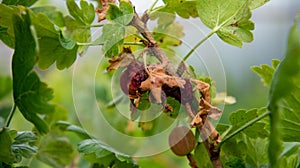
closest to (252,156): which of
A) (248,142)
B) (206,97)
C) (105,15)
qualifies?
(248,142)

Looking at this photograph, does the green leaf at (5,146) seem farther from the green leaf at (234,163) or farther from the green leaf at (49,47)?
the green leaf at (234,163)

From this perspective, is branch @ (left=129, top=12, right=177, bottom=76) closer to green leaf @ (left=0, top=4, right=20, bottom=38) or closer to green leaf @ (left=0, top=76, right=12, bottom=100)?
green leaf @ (left=0, top=4, right=20, bottom=38)

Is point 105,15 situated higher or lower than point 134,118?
higher

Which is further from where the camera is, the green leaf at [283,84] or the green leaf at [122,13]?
the green leaf at [122,13]

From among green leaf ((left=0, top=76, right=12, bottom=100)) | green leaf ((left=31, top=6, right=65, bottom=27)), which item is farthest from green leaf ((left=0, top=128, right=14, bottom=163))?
green leaf ((left=0, top=76, right=12, bottom=100))

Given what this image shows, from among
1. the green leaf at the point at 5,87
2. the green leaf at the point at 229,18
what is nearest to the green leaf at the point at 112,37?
the green leaf at the point at 229,18

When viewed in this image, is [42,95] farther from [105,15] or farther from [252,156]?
[252,156]
